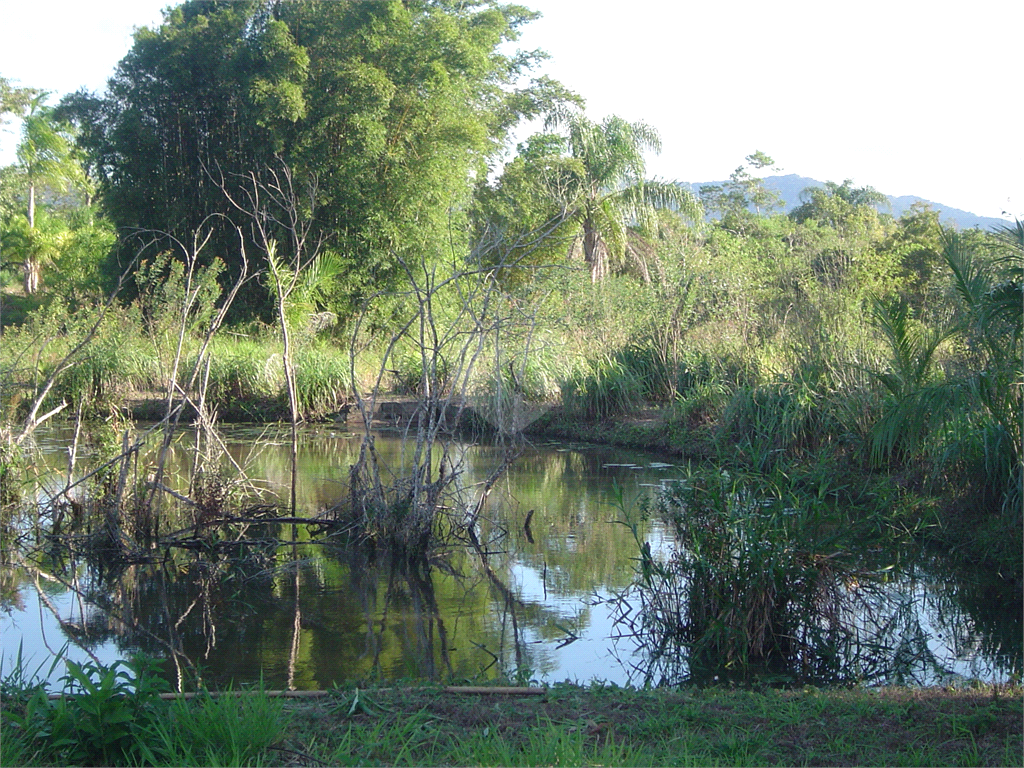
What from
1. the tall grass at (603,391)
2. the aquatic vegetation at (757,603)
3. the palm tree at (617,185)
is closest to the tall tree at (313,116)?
the palm tree at (617,185)

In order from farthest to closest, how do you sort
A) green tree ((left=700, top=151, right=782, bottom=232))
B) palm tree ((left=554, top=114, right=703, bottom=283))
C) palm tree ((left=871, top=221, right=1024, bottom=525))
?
green tree ((left=700, top=151, right=782, bottom=232)) < palm tree ((left=554, top=114, right=703, bottom=283)) < palm tree ((left=871, top=221, right=1024, bottom=525))

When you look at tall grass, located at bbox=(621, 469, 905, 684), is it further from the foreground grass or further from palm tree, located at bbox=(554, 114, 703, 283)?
palm tree, located at bbox=(554, 114, 703, 283)

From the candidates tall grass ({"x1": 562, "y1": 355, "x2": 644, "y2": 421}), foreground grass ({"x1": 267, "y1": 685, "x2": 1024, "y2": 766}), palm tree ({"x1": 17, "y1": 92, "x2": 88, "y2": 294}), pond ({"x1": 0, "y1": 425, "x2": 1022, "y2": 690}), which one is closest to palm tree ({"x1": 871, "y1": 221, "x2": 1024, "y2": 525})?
pond ({"x1": 0, "y1": 425, "x2": 1022, "y2": 690})

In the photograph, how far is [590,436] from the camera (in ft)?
45.6

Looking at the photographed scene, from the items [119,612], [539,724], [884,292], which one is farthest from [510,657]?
[884,292]

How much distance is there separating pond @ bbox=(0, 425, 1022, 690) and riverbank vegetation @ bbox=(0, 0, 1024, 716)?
0.25 m

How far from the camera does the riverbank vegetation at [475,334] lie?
661 centimetres

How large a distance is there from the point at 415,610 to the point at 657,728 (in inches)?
109

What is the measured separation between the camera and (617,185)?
26.2m

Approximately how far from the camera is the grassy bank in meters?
3.47

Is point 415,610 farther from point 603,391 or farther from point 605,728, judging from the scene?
point 603,391

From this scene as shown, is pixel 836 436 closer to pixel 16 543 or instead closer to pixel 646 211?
pixel 16 543

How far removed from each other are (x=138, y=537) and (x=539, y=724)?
16.9ft

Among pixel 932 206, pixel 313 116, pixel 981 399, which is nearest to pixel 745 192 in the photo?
pixel 932 206
